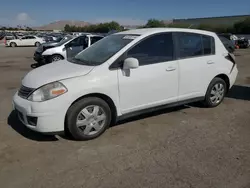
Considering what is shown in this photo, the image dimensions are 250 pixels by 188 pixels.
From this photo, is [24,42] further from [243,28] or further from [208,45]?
[243,28]

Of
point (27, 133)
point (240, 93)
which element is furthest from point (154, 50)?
point (240, 93)

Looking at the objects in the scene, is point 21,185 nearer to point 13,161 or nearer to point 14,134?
point 13,161

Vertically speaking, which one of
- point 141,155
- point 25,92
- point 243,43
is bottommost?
point 141,155

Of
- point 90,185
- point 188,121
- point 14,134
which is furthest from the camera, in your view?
point 188,121

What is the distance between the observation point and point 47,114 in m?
3.75

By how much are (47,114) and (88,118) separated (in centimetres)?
61

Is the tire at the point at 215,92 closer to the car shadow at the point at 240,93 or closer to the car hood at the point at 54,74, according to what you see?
the car shadow at the point at 240,93

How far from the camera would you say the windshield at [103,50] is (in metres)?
4.34

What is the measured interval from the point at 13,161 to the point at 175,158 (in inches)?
83.6

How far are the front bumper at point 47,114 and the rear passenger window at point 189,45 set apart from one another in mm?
2389

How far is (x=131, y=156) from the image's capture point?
359 centimetres

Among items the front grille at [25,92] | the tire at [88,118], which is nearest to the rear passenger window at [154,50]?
the tire at [88,118]

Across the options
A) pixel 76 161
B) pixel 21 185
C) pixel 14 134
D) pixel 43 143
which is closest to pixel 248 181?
pixel 76 161

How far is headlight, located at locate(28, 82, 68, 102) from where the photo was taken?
3.77 meters
